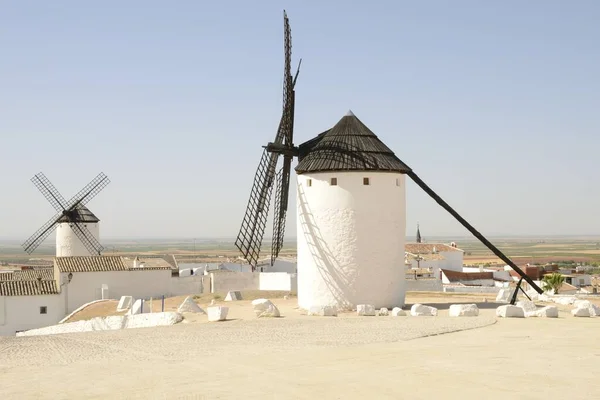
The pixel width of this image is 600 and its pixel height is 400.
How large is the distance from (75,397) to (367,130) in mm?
12993

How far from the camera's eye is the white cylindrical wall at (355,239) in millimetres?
19172

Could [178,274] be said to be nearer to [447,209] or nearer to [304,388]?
[447,209]

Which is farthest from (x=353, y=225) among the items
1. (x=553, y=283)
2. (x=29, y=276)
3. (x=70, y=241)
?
(x=70, y=241)

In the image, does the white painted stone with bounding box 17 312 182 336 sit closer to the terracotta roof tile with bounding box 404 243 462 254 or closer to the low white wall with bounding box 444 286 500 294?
the low white wall with bounding box 444 286 500 294

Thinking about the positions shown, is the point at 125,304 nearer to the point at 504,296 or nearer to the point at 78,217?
the point at 504,296

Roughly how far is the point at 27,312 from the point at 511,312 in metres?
19.1

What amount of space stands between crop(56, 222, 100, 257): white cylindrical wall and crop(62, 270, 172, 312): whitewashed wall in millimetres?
11014

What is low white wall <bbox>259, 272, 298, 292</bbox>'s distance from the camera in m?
30.0

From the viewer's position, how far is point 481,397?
870cm

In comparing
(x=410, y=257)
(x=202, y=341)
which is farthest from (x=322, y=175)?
(x=410, y=257)

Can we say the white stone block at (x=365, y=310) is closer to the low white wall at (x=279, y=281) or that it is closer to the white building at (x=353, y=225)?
the white building at (x=353, y=225)

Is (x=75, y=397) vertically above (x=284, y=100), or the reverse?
(x=284, y=100)

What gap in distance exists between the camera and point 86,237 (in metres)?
42.2

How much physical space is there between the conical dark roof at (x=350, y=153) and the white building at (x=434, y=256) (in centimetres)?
2538
